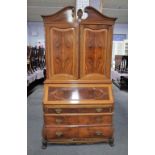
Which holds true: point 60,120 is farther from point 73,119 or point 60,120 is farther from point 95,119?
point 95,119

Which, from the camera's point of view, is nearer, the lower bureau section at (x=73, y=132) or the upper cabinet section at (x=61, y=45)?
the upper cabinet section at (x=61, y=45)

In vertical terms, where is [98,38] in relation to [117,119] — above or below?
above

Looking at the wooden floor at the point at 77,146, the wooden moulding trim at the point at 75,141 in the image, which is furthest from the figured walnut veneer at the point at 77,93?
the wooden floor at the point at 77,146

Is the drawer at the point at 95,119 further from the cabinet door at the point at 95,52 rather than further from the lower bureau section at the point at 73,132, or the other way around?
the cabinet door at the point at 95,52

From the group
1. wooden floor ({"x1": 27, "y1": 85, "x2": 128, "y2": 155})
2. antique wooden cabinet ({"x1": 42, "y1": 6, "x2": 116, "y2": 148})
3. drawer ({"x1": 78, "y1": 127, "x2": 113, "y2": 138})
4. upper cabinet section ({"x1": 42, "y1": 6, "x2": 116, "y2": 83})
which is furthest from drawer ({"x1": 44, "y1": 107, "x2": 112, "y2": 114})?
wooden floor ({"x1": 27, "y1": 85, "x2": 128, "y2": 155})

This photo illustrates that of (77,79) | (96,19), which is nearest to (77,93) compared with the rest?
(77,79)

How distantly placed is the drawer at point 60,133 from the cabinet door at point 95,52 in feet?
2.32

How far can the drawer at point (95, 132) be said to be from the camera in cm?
257

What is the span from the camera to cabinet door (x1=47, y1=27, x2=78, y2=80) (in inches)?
97.8
